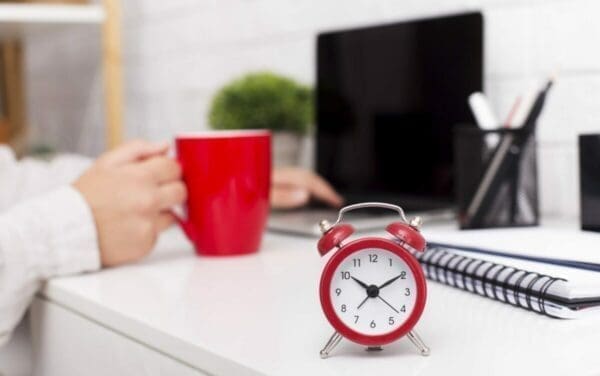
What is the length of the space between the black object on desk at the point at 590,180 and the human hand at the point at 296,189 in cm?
40

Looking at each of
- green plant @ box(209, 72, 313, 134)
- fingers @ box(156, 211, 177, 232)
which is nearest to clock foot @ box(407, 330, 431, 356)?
fingers @ box(156, 211, 177, 232)

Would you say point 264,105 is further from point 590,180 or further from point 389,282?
point 389,282

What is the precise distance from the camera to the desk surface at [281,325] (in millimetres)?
471

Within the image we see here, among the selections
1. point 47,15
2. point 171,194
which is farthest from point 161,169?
point 47,15

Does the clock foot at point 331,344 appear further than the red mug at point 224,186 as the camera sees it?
No

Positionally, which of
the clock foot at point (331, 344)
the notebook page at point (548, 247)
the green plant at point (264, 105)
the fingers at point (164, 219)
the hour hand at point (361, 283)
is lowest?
the clock foot at point (331, 344)

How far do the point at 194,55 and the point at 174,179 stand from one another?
84 centimetres

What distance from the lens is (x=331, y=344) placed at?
493 millimetres

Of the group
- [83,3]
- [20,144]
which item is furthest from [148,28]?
[20,144]

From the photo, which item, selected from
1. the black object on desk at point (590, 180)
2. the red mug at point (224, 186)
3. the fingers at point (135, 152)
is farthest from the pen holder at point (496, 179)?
the fingers at point (135, 152)

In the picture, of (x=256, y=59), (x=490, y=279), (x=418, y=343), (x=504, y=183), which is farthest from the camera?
(x=256, y=59)

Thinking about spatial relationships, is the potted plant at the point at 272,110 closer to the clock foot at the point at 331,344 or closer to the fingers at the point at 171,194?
the fingers at the point at 171,194

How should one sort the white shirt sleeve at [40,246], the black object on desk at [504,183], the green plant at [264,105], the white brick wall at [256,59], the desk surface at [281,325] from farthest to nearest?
1. the green plant at [264,105]
2. the white brick wall at [256,59]
3. the black object on desk at [504,183]
4. the white shirt sleeve at [40,246]
5. the desk surface at [281,325]

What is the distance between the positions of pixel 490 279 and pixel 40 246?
1.41 feet
